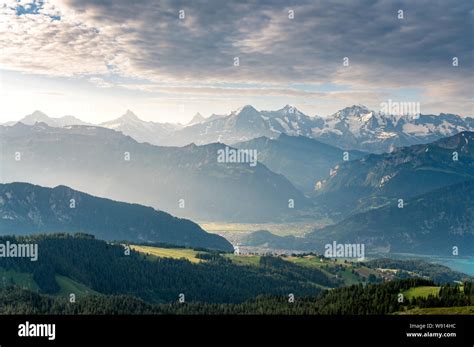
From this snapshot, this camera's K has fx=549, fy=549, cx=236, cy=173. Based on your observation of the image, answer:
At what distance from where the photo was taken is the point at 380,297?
178750mm
